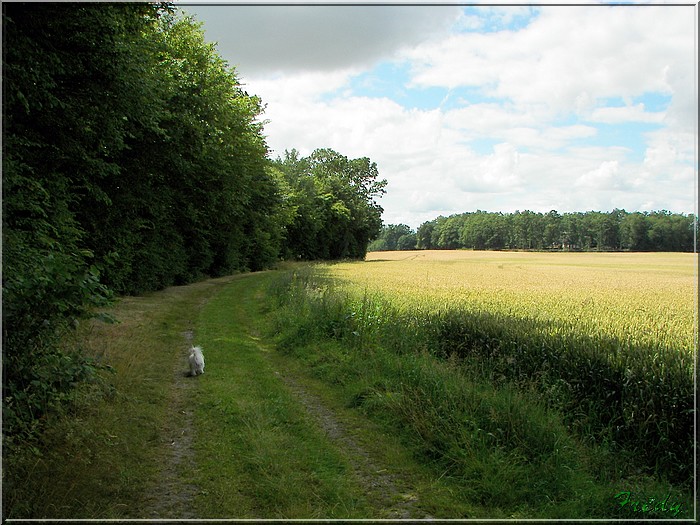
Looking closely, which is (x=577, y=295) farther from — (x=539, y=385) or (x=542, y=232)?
(x=539, y=385)

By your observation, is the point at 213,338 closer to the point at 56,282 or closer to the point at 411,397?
the point at 411,397

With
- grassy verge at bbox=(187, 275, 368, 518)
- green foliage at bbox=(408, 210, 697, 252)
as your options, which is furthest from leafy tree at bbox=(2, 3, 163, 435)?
green foliage at bbox=(408, 210, 697, 252)

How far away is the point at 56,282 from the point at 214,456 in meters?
2.43

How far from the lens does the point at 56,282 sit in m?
4.21

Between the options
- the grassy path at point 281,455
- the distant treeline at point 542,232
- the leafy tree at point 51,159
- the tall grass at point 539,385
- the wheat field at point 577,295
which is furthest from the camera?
the distant treeline at point 542,232

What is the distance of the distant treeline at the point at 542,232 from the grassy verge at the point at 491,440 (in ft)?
11.3

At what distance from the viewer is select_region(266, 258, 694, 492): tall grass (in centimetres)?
570

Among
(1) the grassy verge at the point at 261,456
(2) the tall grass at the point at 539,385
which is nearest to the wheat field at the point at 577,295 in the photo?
(2) the tall grass at the point at 539,385

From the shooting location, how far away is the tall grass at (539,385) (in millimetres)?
5695

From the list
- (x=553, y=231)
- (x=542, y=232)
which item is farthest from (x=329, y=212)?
(x=553, y=231)

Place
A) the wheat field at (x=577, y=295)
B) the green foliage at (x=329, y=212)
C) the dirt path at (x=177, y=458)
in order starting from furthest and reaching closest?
the green foliage at (x=329, y=212)
the wheat field at (x=577, y=295)
the dirt path at (x=177, y=458)

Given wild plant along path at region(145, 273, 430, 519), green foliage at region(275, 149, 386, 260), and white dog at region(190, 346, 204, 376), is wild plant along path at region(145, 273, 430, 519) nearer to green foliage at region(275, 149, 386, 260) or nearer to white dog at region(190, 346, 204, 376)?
white dog at region(190, 346, 204, 376)

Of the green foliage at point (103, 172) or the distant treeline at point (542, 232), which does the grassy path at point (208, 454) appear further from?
the distant treeline at point (542, 232)

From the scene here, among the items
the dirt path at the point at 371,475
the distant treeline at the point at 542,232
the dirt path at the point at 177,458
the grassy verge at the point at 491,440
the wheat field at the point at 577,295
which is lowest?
the dirt path at the point at 371,475
